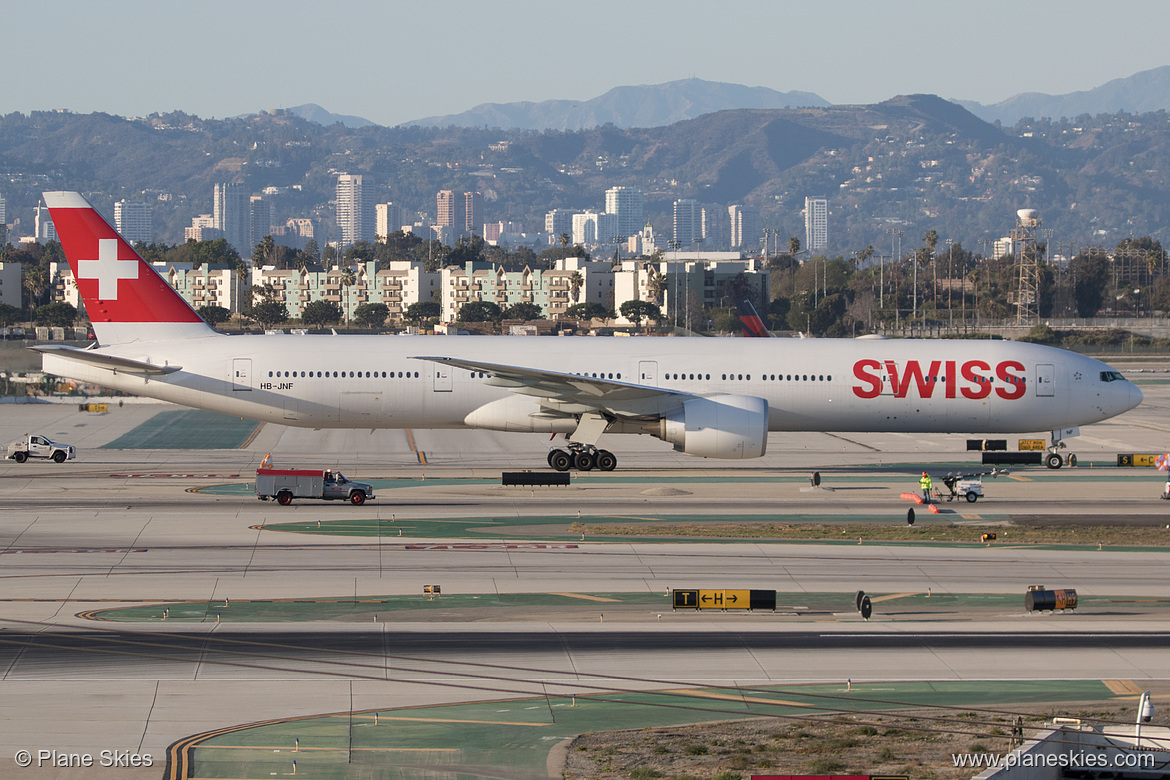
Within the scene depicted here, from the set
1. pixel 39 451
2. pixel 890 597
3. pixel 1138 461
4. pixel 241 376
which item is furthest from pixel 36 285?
pixel 890 597

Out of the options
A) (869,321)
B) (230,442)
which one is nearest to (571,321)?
(869,321)

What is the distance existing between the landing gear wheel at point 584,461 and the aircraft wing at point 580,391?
6.88ft

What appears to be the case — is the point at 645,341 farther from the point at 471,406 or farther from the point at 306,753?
the point at 306,753

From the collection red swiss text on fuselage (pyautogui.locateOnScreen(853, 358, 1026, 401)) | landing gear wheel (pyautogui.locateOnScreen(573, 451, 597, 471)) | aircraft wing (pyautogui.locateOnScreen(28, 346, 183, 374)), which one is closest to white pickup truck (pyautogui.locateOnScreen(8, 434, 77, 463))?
aircraft wing (pyautogui.locateOnScreen(28, 346, 183, 374))

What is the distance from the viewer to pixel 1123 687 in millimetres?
20484

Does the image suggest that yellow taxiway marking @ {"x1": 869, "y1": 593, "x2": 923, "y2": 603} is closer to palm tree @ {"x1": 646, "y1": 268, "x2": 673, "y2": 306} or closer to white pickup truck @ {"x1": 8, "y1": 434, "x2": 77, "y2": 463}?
white pickup truck @ {"x1": 8, "y1": 434, "x2": 77, "y2": 463}

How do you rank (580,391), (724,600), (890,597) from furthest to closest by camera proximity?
(580,391) → (890,597) → (724,600)

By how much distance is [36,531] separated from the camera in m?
33.0

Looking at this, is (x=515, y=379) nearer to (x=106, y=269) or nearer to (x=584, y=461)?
(x=584, y=461)

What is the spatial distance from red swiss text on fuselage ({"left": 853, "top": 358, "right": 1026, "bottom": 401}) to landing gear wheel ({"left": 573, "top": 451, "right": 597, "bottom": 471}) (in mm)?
10500

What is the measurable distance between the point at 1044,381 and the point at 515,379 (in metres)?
20.9

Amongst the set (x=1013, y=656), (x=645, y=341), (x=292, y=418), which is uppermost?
(x=645, y=341)

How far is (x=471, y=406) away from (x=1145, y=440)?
35.6 m

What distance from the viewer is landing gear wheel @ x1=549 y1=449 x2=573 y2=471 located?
44.7 m
